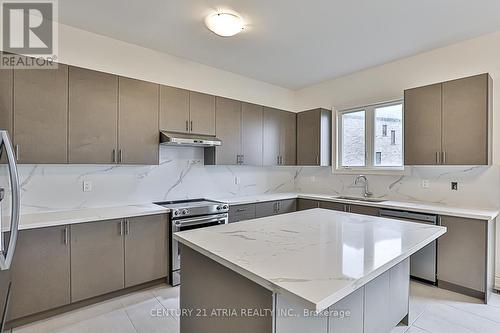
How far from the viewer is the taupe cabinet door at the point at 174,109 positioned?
3.12 meters

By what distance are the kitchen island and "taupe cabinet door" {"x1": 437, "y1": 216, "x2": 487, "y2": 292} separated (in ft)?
3.53

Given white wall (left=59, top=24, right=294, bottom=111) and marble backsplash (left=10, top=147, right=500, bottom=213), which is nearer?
marble backsplash (left=10, top=147, right=500, bottom=213)

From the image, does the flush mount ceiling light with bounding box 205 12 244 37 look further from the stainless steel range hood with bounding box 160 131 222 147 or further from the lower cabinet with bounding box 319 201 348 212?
the lower cabinet with bounding box 319 201 348 212

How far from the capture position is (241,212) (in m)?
3.59

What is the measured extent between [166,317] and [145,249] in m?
0.75

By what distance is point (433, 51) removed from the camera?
128 inches

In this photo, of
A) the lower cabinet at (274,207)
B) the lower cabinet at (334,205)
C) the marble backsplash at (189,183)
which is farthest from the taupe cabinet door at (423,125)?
the lower cabinet at (274,207)

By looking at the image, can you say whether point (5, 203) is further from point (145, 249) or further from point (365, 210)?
point (365, 210)

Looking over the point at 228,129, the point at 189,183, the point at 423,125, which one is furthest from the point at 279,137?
the point at 423,125

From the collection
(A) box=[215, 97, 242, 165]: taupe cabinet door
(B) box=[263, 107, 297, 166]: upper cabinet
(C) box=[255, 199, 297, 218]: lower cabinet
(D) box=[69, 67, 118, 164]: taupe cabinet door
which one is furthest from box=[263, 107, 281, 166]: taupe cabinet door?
(D) box=[69, 67, 118, 164]: taupe cabinet door

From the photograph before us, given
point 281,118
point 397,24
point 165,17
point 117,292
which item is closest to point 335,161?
point 281,118

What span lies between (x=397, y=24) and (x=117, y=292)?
3.97m

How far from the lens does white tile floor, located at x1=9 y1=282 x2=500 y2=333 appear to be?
2.17 metres

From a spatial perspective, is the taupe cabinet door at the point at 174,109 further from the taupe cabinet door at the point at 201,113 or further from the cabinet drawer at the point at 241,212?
the cabinet drawer at the point at 241,212
